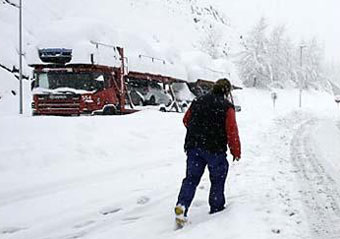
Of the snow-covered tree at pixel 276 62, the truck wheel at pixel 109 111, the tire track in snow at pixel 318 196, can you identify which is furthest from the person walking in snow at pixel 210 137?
the snow-covered tree at pixel 276 62

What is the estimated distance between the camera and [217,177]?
703cm

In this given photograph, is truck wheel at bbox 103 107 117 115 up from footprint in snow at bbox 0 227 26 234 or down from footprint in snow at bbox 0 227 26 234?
up

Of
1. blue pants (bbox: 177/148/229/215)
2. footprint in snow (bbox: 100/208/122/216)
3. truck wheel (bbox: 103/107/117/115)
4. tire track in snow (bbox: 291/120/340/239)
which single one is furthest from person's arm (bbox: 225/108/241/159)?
truck wheel (bbox: 103/107/117/115)

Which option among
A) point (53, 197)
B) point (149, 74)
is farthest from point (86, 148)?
point (149, 74)

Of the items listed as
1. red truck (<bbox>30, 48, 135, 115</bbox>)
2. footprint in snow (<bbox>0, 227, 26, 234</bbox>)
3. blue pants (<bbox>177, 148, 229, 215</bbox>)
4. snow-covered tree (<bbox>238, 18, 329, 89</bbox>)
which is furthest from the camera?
snow-covered tree (<bbox>238, 18, 329, 89</bbox>)

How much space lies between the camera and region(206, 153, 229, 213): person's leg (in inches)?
273

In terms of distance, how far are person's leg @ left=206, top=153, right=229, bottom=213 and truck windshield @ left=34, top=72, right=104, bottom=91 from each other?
14.3 m

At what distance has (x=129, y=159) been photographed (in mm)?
12211

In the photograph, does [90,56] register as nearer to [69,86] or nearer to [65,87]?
[69,86]

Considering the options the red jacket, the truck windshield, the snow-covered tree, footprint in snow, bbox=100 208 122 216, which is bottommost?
footprint in snow, bbox=100 208 122 216

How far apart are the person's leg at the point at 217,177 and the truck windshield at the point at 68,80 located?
1431 centimetres

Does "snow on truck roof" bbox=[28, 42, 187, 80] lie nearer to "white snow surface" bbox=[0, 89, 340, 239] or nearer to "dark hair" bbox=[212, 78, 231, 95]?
"white snow surface" bbox=[0, 89, 340, 239]

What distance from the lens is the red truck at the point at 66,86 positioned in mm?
20625

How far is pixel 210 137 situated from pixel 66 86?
14.7 m
